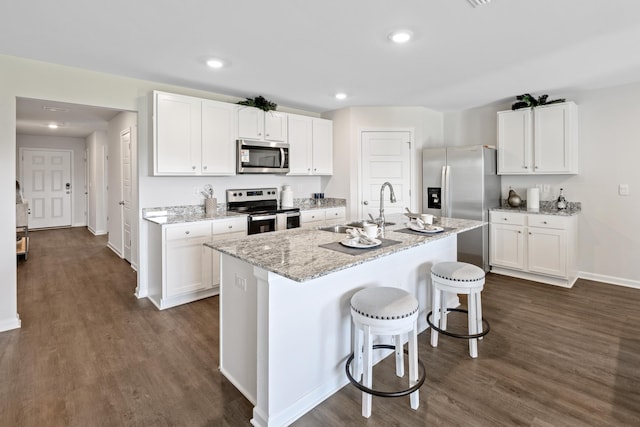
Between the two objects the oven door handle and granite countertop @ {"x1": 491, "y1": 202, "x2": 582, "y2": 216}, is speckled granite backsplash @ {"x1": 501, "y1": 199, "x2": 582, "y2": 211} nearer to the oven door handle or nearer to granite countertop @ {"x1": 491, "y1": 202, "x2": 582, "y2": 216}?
granite countertop @ {"x1": 491, "y1": 202, "x2": 582, "y2": 216}

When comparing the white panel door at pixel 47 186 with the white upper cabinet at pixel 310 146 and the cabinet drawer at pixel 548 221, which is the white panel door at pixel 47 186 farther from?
the cabinet drawer at pixel 548 221

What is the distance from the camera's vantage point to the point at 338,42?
2.69 metres

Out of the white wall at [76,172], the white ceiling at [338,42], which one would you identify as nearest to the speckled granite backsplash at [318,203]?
the white ceiling at [338,42]

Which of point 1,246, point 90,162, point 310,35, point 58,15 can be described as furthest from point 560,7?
point 90,162

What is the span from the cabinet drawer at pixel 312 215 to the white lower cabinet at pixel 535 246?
7.48 feet

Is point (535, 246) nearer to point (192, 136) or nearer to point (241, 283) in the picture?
point (241, 283)

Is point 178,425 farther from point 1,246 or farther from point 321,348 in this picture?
point 1,246

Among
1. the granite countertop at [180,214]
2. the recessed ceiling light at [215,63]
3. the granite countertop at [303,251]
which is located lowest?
the granite countertop at [303,251]

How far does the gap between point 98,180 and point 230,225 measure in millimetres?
5528

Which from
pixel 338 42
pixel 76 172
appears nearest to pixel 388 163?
pixel 338 42

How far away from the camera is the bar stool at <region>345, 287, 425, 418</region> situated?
1783 millimetres

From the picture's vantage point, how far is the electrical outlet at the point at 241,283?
6.30ft

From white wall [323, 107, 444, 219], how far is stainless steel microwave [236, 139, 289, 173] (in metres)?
0.95

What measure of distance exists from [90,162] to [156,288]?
6.23m
